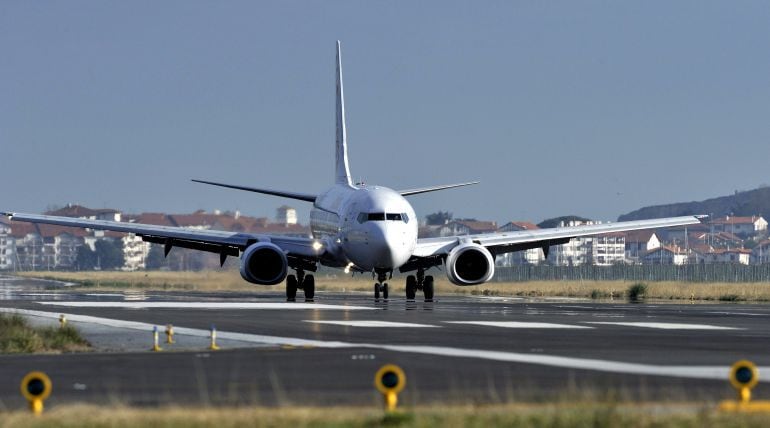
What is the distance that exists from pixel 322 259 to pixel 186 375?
40944mm

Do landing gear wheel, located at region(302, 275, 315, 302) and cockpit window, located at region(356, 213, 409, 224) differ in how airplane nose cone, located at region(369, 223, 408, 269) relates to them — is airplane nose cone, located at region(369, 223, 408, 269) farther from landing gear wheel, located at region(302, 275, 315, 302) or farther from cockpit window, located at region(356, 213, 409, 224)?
landing gear wheel, located at region(302, 275, 315, 302)

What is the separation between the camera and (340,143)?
80.3 meters

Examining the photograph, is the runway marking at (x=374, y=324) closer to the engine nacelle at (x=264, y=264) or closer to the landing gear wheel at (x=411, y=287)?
the engine nacelle at (x=264, y=264)

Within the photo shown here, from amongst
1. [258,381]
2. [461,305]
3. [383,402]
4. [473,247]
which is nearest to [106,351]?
[258,381]

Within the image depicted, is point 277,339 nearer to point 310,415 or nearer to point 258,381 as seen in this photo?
point 258,381

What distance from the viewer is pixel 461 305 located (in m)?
56.4

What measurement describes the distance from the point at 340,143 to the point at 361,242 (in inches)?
847

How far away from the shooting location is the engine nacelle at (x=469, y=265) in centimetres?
6191

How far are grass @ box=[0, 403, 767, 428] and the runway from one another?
1362 mm

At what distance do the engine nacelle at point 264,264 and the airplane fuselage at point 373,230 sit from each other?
8.93 ft

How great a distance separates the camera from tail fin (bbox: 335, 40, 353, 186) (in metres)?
77.6

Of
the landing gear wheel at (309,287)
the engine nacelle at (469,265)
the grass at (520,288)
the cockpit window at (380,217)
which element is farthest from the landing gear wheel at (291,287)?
the grass at (520,288)

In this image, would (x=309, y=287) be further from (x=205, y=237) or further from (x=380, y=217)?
(x=380, y=217)

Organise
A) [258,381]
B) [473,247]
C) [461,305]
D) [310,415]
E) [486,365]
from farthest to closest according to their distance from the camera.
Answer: [473,247] < [461,305] < [486,365] < [258,381] < [310,415]
